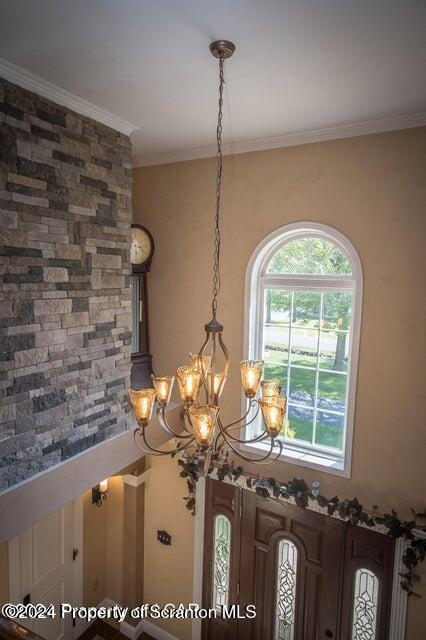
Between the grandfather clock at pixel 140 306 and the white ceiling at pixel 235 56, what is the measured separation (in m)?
1.15

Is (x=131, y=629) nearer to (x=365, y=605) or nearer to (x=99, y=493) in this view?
(x=99, y=493)

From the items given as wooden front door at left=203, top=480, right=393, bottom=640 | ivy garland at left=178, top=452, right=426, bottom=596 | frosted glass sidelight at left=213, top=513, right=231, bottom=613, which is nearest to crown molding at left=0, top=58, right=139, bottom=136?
ivy garland at left=178, top=452, right=426, bottom=596

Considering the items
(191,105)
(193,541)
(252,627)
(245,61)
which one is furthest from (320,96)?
(252,627)

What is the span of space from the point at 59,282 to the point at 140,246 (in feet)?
4.27

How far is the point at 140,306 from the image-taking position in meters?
3.95

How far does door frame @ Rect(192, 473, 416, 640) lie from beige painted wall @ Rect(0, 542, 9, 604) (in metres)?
1.70

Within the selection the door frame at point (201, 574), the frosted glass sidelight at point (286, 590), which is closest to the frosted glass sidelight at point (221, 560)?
the door frame at point (201, 574)

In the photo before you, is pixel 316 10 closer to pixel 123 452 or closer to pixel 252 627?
pixel 123 452

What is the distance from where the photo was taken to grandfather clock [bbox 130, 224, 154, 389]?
383 cm

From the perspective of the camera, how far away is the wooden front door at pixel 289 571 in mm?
3209

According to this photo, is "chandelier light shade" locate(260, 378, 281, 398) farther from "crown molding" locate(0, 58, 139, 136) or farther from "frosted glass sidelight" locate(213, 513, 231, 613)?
"frosted glass sidelight" locate(213, 513, 231, 613)

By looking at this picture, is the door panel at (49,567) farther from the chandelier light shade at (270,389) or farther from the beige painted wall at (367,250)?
the chandelier light shade at (270,389)

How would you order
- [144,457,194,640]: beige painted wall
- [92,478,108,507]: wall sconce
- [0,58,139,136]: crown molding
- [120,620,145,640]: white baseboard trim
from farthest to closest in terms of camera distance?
[92,478,108,507]: wall sconce, [120,620,145,640]: white baseboard trim, [144,457,194,640]: beige painted wall, [0,58,139,136]: crown molding

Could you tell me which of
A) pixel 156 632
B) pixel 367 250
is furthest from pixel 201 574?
pixel 367 250
